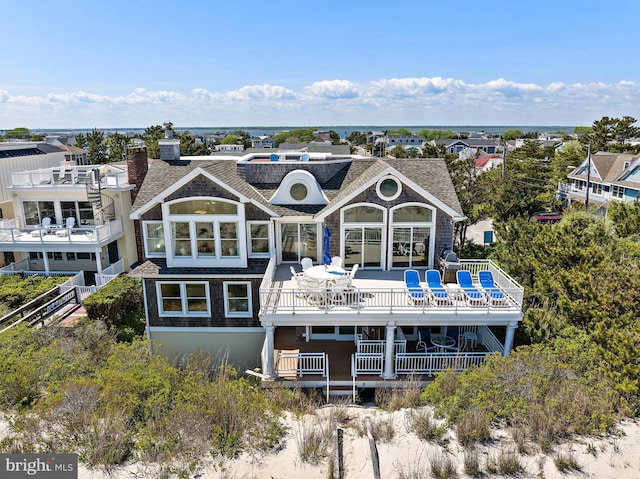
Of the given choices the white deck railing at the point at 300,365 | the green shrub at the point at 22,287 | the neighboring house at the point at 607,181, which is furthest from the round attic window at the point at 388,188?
the neighboring house at the point at 607,181

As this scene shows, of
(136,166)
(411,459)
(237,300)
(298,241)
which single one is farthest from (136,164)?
(411,459)

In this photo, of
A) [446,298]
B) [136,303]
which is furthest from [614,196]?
[136,303]

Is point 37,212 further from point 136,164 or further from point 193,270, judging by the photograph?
point 193,270

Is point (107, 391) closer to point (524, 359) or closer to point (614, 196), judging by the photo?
point (524, 359)

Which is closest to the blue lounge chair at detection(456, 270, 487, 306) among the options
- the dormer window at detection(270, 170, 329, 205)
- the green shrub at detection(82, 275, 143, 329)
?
the dormer window at detection(270, 170, 329, 205)

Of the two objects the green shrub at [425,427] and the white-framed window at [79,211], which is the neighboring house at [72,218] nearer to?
the white-framed window at [79,211]

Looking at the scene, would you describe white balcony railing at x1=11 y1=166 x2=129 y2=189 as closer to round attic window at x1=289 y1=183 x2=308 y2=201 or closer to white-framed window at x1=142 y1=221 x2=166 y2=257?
white-framed window at x1=142 y1=221 x2=166 y2=257
